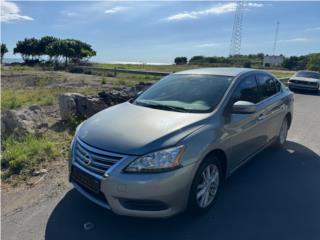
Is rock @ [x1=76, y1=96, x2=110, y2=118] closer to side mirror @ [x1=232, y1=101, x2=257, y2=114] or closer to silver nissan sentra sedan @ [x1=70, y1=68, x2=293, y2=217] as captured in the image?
silver nissan sentra sedan @ [x1=70, y1=68, x2=293, y2=217]

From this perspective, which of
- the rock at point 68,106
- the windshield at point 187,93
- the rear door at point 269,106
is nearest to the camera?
the windshield at point 187,93

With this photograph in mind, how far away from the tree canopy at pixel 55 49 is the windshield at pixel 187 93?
152 ft

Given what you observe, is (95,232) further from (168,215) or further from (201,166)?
(201,166)

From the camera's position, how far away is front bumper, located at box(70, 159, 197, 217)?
9.04ft

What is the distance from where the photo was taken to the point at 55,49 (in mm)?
50031

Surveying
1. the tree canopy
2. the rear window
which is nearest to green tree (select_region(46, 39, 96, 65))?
the tree canopy

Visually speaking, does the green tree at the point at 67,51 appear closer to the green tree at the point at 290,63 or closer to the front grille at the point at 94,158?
the green tree at the point at 290,63

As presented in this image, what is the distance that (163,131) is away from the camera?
3.05m

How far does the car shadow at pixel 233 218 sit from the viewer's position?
3.01 m

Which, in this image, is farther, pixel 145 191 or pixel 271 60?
pixel 271 60

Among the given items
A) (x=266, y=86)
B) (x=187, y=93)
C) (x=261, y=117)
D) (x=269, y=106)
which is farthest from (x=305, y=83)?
(x=187, y=93)

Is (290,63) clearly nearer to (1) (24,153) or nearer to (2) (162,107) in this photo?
(2) (162,107)

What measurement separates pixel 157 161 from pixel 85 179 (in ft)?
2.77

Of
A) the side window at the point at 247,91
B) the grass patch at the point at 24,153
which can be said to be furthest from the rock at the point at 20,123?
the side window at the point at 247,91
